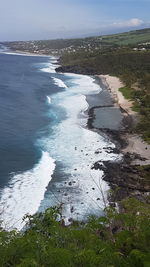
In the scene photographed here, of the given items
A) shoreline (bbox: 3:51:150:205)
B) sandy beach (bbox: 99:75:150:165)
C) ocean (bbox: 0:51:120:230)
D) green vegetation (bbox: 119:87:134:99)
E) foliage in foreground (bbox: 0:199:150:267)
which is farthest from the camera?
green vegetation (bbox: 119:87:134:99)

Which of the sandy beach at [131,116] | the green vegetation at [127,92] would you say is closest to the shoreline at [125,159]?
the sandy beach at [131,116]

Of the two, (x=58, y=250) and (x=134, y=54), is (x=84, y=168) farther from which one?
(x=134, y=54)

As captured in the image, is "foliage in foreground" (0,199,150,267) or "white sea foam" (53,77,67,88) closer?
"foliage in foreground" (0,199,150,267)

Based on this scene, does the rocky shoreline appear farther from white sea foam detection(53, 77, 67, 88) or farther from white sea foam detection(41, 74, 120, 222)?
white sea foam detection(53, 77, 67, 88)

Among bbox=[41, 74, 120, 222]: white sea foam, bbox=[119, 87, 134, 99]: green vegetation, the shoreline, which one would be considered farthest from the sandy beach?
bbox=[41, 74, 120, 222]: white sea foam

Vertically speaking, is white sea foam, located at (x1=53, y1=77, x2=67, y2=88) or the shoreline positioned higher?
the shoreline

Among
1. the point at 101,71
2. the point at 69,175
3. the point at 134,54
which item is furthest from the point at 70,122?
the point at 134,54

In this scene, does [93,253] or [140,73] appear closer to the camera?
[93,253]

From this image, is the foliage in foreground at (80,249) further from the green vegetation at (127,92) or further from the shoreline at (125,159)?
the green vegetation at (127,92)
